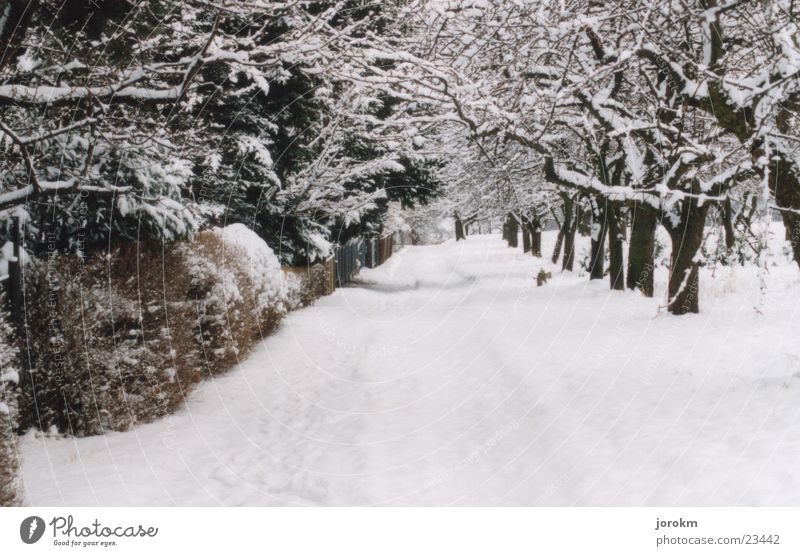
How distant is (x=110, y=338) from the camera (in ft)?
19.6

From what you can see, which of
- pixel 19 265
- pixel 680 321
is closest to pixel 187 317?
pixel 19 265

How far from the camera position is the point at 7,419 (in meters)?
3.78

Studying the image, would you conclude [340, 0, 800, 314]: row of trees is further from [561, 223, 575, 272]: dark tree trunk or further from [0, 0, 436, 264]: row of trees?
[561, 223, 575, 272]: dark tree trunk

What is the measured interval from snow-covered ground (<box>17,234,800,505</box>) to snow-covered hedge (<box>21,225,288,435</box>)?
0.28m

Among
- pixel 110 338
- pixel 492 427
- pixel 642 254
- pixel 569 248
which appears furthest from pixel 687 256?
pixel 569 248

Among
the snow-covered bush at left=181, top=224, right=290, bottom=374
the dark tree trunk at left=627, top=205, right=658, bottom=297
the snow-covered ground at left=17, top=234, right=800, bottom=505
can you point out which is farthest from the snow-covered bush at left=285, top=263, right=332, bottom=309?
the dark tree trunk at left=627, top=205, right=658, bottom=297

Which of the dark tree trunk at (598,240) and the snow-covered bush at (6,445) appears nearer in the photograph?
the snow-covered bush at (6,445)

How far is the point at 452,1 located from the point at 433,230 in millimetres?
93659

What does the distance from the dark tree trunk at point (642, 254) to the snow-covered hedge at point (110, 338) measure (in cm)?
998

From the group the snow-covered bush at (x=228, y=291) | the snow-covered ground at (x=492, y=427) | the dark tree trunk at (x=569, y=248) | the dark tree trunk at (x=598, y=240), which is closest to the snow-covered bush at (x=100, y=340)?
the snow-covered ground at (x=492, y=427)

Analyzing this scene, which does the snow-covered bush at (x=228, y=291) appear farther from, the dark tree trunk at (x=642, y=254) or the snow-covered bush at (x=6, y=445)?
the dark tree trunk at (x=642, y=254)

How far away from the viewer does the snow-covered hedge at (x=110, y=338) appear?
5547mm

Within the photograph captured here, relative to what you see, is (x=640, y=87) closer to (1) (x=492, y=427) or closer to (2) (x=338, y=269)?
(1) (x=492, y=427)

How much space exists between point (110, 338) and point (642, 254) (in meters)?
12.1
